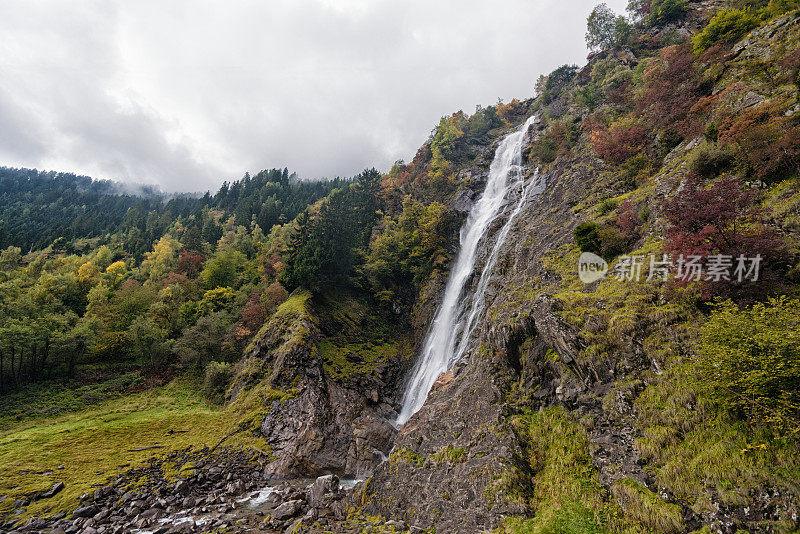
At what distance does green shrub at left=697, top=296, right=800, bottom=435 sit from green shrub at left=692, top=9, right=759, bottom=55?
26604mm

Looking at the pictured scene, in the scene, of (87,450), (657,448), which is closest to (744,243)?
(657,448)

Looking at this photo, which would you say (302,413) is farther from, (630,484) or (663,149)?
(663,149)

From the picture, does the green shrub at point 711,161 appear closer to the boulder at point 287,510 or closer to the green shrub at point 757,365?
the green shrub at point 757,365

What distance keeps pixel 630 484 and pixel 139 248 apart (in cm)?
9370

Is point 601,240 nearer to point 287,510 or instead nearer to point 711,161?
point 711,161

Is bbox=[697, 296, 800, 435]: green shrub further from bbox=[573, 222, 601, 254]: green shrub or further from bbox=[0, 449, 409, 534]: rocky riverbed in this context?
bbox=[0, 449, 409, 534]: rocky riverbed

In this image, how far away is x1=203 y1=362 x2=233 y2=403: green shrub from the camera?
28.1m

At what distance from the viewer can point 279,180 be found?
112688 millimetres

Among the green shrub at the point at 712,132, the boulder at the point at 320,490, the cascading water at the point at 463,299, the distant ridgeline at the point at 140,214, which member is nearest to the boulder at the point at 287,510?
the boulder at the point at 320,490

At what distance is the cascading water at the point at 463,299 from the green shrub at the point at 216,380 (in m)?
17.3

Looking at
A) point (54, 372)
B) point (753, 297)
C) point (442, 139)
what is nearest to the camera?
point (753, 297)

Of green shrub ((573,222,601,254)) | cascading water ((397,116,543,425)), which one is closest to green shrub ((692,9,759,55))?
cascading water ((397,116,543,425))

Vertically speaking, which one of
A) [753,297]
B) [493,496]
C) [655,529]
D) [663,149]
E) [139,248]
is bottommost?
[493,496]

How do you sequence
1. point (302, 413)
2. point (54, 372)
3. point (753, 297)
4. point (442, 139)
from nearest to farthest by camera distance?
1. point (753, 297)
2. point (302, 413)
3. point (54, 372)
4. point (442, 139)
